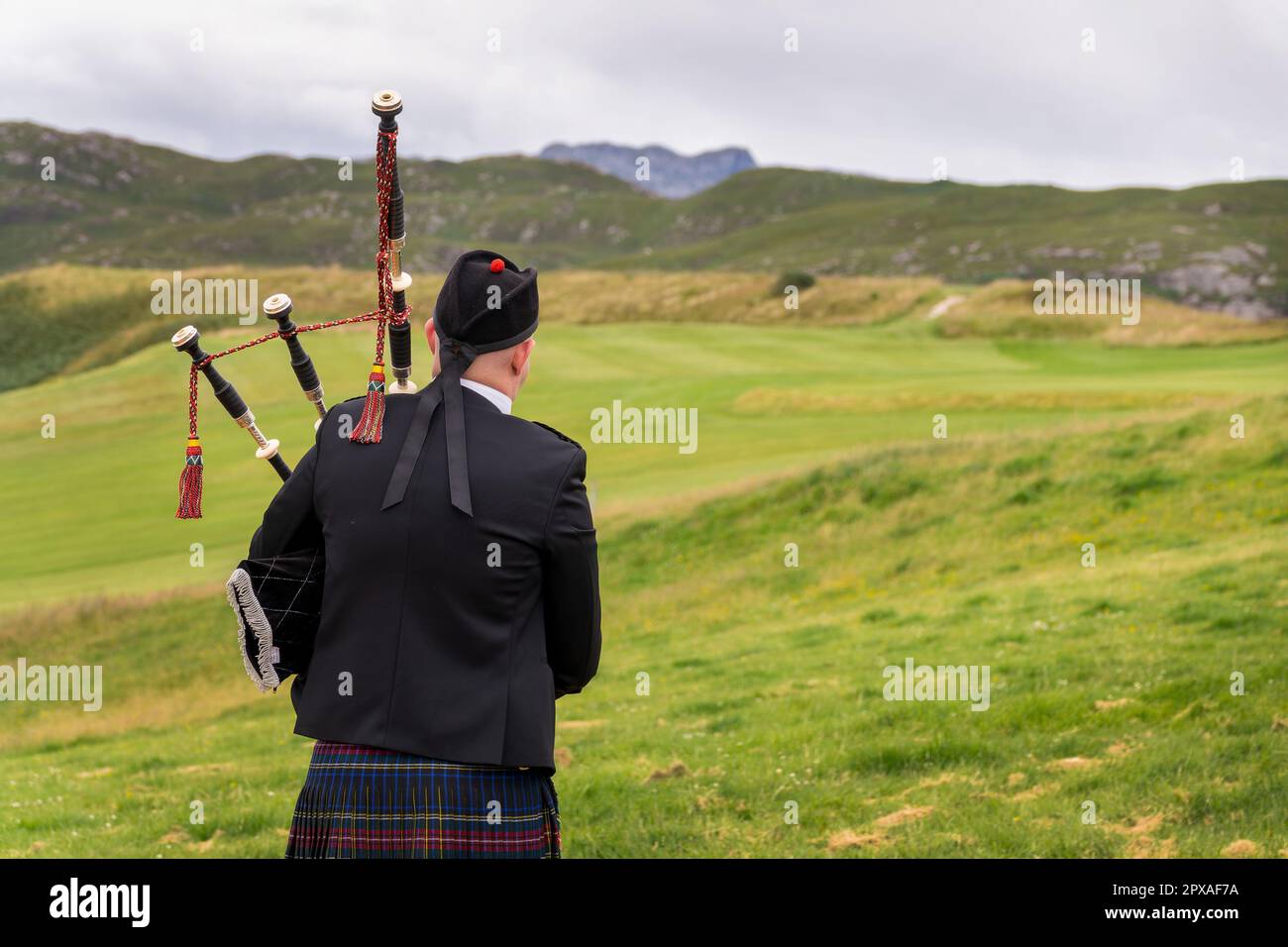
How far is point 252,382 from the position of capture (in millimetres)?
39375

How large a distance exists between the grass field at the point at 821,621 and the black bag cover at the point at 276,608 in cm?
382

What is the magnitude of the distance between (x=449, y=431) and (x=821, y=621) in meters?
12.4

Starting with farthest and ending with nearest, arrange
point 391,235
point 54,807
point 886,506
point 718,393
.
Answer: point 718,393, point 886,506, point 54,807, point 391,235

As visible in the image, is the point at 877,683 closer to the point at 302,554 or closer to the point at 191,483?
the point at 191,483

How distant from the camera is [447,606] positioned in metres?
3.32

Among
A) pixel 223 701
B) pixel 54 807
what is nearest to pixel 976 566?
pixel 223 701

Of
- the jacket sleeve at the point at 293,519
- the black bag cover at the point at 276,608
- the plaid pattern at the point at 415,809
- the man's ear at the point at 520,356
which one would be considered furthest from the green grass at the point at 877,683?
the man's ear at the point at 520,356

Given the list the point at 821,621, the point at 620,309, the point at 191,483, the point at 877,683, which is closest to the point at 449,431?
the point at 191,483

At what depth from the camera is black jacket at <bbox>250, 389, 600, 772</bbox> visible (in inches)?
130

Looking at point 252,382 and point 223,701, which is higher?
point 252,382

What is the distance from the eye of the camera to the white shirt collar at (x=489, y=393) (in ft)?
11.6

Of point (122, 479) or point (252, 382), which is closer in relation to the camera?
point (122, 479)

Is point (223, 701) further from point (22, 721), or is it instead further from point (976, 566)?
point (976, 566)
